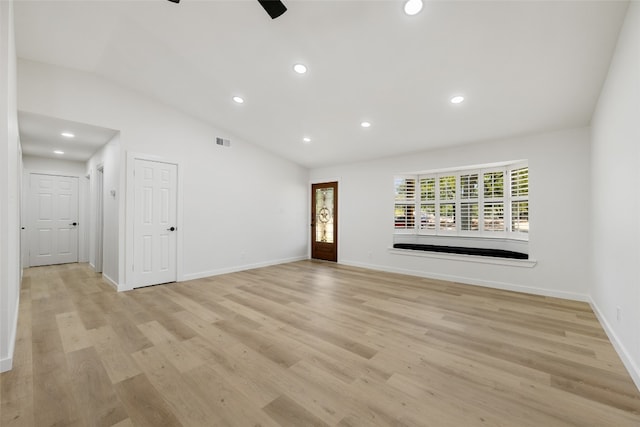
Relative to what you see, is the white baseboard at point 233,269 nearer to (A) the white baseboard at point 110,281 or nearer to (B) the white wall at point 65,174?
(A) the white baseboard at point 110,281

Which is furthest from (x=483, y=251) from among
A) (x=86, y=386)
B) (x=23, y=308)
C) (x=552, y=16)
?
(x=23, y=308)

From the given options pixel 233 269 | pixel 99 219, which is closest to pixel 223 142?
pixel 233 269

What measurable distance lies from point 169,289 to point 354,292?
2937 mm

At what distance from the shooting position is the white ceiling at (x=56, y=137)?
368 centimetres

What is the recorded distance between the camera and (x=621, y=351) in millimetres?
2211

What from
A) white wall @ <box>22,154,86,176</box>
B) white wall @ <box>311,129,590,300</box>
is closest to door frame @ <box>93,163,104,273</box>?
white wall @ <box>22,154,86,176</box>

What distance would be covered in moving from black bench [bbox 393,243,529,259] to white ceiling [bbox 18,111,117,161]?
5.62 metres

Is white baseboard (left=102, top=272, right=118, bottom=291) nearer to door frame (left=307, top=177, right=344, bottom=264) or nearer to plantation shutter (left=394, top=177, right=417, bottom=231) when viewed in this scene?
door frame (left=307, top=177, right=344, bottom=264)

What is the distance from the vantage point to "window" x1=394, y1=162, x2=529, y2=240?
4562 mm

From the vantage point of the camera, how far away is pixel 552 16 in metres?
2.12

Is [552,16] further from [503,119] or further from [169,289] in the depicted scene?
[169,289]

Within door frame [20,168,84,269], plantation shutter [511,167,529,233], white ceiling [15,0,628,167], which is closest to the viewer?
white ceiling [15,0,628,167]

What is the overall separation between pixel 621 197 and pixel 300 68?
3.36 metres

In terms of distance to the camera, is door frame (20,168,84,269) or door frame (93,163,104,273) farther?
door frame (20,168,84,269)
